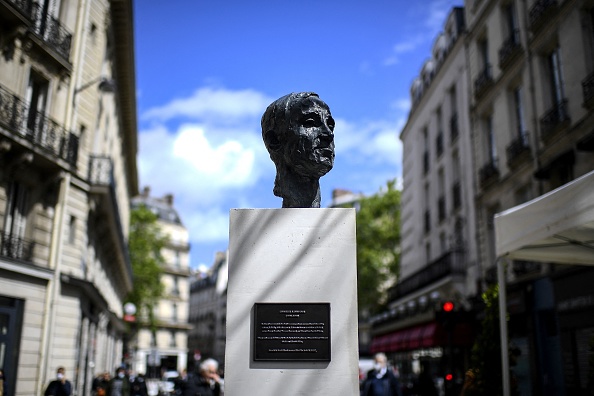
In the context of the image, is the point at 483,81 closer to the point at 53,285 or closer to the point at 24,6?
the point at 24,6

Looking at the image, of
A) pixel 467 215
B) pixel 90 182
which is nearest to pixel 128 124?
pixel 90 182

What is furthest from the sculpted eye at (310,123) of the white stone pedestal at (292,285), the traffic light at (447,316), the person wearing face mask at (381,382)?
the traffic light at (447,316)

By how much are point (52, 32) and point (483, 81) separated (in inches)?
598

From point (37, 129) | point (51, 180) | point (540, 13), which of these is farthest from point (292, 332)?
point (540, 13)

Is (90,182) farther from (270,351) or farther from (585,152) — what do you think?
(270,351)

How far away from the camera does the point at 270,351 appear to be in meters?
4.80

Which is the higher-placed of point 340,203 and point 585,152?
point 340,203

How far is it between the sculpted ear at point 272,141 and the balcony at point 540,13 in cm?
1394

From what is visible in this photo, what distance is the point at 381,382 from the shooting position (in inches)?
387

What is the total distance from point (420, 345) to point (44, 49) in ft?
59.8

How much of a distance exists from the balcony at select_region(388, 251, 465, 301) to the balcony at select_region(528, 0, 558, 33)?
9.54 meters

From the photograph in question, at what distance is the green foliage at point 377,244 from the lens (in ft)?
153

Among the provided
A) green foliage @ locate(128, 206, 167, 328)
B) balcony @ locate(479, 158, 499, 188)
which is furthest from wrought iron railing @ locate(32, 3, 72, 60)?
green foliage @ locate(128, 206, 167, 328)

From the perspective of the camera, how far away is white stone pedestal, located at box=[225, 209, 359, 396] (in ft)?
15.5
